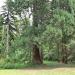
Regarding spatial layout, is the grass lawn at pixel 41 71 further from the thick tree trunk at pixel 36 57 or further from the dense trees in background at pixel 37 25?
the thick tree trunk at pixel 36 57

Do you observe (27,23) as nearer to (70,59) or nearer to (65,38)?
(65,38)

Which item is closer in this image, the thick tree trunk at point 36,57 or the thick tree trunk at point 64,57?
the thick tree trunk at point 36,57

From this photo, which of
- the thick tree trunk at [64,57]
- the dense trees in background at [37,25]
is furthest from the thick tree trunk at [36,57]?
the thick tree trunk at [64,57]

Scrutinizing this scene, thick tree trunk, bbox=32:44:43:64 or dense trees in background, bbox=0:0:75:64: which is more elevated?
dense trees in background, bbox=0:0:75:64

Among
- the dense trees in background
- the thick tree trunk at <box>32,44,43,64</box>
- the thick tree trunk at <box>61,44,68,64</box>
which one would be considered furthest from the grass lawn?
the thick tree trunk at <box>61,44,68,64</box>

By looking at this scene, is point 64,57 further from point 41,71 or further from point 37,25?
point 41,71

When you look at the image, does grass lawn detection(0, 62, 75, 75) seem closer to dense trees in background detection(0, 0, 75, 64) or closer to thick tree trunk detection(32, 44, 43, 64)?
dense trees in background detection(0, 0, 75, 64)

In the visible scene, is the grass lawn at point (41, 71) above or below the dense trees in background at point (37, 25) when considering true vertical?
below

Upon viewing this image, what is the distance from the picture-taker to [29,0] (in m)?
26.9

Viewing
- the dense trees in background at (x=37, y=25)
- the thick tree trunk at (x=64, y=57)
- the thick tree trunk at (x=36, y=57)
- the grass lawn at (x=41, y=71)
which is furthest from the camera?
the thick tree trunk at (x=64, y=57)

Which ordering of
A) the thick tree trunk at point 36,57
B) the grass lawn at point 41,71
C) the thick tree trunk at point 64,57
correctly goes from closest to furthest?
the grass lawn at point 41,71, the thick tree trunk at point 36,57, the thick tree trunk at point 64,57

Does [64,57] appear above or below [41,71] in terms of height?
below

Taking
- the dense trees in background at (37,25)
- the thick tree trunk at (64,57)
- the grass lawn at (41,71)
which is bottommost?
the thick tree trunk at (64,57)

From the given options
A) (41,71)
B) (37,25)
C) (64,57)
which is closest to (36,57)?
(37,25)
